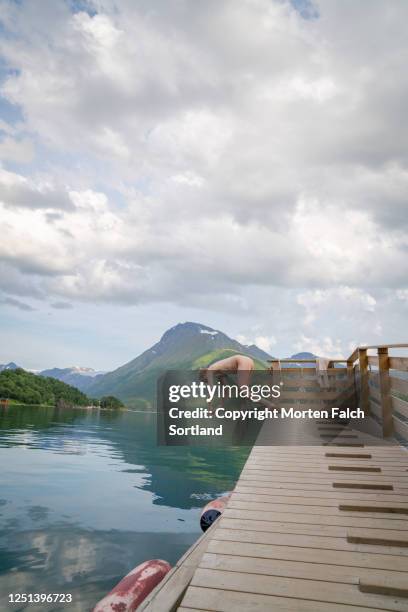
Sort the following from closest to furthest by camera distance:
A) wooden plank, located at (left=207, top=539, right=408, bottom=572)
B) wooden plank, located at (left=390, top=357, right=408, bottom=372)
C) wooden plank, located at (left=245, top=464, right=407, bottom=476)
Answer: wooden plank, located at (left=207, top=539, right=408, bottom=572), wooden plank, located at (left=245, top=464, right=407, bottom=476), wooden plank, located at (left=390, top=357, right=408, bottom=372)

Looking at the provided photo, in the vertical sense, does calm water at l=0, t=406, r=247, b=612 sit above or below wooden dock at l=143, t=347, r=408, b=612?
below

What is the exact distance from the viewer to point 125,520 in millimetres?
9789

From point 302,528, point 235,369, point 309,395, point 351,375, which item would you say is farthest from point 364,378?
point 302,528

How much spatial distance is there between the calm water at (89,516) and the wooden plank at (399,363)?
5.84 metres

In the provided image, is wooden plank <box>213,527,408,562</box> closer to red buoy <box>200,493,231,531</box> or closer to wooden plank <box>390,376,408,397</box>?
wooden plank <box>390,376,408,397</box>

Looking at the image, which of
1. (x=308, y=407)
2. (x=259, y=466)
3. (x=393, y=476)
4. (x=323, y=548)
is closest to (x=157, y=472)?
(x=308, y=407)

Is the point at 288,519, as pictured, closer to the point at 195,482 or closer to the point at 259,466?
the point at 259,466

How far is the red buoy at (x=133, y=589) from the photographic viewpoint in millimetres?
3986

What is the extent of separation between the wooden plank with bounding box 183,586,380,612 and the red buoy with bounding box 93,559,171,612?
1537 mm

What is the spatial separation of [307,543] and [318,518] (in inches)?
30.0

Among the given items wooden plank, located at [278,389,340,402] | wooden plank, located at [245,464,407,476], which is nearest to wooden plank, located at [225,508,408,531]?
wooden plank, located at [245,464,407,476]

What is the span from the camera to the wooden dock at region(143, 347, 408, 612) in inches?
115

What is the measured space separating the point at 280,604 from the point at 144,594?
2177mm

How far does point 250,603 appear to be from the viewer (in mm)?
2838
